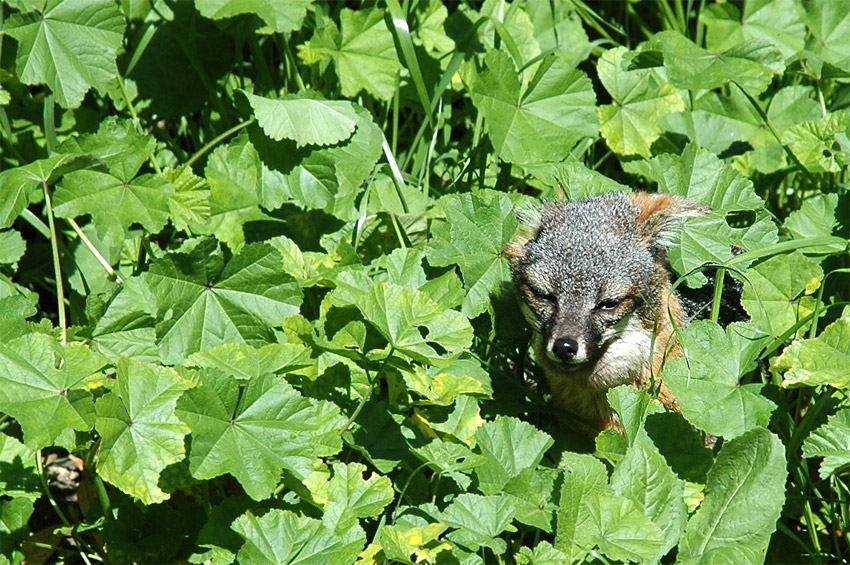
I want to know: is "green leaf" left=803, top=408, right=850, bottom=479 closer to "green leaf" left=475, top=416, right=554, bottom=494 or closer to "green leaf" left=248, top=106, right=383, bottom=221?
"green leaf" left=475, top=416, right=554, bottom=494

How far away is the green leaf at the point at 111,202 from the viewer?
4.13 metres

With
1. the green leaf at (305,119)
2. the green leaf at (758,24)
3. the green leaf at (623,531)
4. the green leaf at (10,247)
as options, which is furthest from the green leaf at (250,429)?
the green leaf at (758,24)

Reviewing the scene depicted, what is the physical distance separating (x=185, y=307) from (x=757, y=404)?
2345mm

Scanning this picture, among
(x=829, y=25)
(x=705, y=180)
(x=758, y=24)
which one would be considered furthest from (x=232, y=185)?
(x=829, y=25)

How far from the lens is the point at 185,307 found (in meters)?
4.09

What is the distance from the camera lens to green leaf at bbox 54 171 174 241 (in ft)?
13.6

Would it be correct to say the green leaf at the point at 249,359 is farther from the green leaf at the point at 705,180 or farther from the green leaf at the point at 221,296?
the green leaf at the point at 705,180

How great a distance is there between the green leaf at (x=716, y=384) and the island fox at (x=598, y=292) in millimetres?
596

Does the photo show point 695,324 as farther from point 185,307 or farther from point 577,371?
point 185,307

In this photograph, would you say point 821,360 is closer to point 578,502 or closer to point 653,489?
point 653,489

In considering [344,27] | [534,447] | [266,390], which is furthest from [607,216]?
[266,390]

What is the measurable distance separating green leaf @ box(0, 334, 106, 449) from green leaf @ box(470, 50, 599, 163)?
2.21 metres

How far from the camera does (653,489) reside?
3.28m

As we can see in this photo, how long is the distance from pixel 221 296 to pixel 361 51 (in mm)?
1566
